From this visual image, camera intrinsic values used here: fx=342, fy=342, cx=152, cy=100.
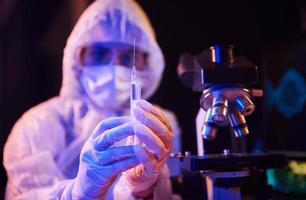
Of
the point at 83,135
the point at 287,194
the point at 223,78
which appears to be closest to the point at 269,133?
the point at 287,194

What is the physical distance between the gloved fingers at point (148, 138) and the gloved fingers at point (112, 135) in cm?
2

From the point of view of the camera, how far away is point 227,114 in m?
0.87

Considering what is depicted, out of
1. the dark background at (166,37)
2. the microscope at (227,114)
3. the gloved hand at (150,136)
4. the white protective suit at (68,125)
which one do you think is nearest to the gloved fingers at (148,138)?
the gloved hand at (150,136)

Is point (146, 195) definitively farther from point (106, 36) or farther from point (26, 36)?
point (26, 36)

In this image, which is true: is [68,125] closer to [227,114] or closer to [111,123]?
[111,123]

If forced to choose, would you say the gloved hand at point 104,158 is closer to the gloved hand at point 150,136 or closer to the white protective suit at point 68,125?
the gloved hand at point 150,136

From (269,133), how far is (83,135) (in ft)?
2.60

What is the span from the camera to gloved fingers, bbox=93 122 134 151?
0.79m

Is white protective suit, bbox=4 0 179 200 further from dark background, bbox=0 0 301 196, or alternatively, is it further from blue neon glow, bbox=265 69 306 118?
blue neon glow, bbox=265 69 306 118

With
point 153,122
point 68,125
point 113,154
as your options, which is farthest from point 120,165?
point 68,125

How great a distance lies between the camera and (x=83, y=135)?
1.16 metres

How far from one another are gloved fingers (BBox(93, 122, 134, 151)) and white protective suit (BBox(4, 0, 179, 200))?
238 mm

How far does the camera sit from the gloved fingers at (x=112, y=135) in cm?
79

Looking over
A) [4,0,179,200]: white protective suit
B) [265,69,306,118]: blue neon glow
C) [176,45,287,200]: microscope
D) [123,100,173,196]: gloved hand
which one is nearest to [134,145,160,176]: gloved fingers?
[123,100,173,196]: gloved hand
